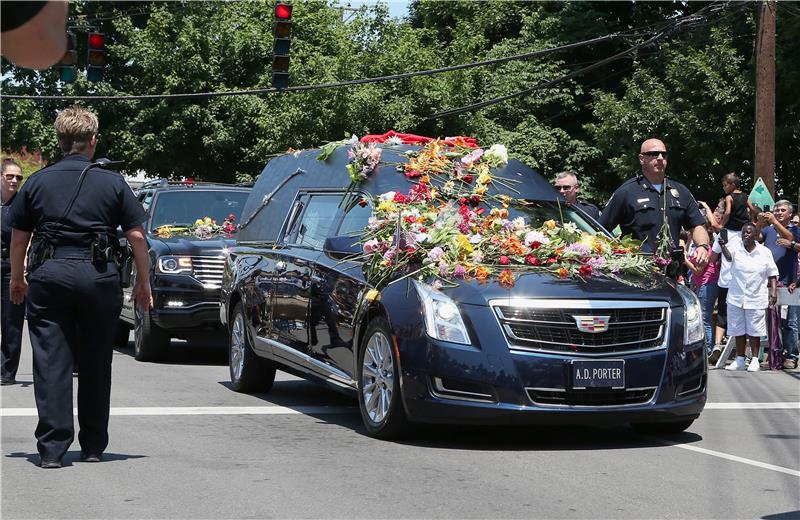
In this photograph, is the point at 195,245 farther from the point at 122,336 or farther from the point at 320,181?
the point at 320,181

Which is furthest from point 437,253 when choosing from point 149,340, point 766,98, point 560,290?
point 766,98

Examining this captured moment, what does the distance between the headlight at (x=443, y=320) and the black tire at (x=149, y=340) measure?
6851 mm

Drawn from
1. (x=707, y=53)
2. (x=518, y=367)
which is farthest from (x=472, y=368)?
→ (x=707, y=53)

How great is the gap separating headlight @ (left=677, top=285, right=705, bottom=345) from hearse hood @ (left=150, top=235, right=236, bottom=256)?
6.85 metres

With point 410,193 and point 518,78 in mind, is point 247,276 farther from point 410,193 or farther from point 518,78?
point 518,78

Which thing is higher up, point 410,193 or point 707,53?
point 707,53

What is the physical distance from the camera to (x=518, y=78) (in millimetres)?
40281

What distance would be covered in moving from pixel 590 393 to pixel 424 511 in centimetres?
218

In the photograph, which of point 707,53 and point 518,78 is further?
point 518,78

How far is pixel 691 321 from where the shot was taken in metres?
8.86

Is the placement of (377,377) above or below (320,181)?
below

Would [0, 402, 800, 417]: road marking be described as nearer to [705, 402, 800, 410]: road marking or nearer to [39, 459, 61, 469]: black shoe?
[39, 459, 61, 469]: black shoe

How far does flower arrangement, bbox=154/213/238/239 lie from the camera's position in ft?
51.1

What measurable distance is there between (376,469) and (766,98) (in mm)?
15408
